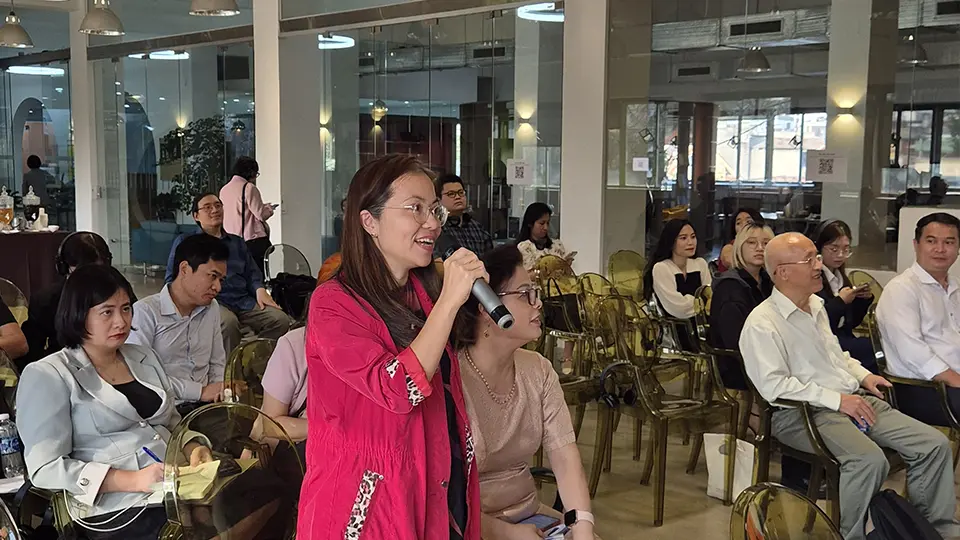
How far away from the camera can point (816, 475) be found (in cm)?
386

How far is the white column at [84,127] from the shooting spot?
47.5ft

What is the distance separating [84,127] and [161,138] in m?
1.39

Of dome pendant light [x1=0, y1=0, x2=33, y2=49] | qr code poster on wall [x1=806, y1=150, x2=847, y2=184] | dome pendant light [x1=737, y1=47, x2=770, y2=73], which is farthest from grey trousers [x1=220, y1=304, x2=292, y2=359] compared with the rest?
dome pendant light [x1=0, y1=0, x2=33, y2=49]

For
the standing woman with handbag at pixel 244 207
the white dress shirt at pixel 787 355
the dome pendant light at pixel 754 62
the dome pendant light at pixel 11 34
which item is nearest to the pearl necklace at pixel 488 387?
the white dress shirt at pixel 787 355

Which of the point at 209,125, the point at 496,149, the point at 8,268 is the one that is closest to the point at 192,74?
the point at 209,125

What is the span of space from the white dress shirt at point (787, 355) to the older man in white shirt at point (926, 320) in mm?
598

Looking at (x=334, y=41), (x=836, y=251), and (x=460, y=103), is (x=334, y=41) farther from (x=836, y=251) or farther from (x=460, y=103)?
(x=836, y=251)

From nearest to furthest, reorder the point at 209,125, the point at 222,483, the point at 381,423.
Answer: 1. the point at 381,423
2. the point at 222,483
3. the point at 209,125

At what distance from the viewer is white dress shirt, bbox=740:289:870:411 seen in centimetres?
386

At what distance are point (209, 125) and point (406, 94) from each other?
3.71 metres

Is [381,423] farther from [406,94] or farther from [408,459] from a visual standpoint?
[406,94]

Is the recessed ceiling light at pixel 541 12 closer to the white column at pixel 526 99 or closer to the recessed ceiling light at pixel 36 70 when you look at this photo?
the white column at pixel 526 99

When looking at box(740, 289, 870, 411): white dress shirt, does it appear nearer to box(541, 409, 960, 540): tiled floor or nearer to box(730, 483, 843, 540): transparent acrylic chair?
box(541, 409, 960, 540): tiled floor

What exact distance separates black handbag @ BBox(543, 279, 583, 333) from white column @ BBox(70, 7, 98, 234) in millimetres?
10391
